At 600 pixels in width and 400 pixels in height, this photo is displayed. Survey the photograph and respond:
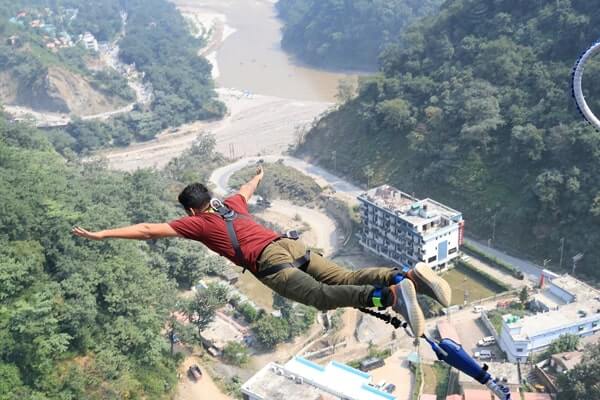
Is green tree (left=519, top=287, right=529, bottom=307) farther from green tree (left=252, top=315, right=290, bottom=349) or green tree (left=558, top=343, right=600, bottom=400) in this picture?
green tree (left=252, top=315, right=290, bottom=349)

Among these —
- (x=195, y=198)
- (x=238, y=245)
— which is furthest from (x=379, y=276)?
(x=195, y=198)

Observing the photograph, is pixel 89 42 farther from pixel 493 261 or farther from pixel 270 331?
pixel 270 331

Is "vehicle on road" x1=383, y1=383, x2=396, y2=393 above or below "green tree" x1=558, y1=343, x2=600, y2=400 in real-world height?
below

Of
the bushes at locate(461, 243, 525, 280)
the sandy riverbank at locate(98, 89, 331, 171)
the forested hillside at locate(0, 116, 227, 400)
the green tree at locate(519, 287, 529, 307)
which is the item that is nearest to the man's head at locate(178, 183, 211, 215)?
the forested hillside at locate(0, 116, 227, 400)

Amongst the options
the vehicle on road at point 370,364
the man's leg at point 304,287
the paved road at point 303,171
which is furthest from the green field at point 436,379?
the man's leg at point 304,287

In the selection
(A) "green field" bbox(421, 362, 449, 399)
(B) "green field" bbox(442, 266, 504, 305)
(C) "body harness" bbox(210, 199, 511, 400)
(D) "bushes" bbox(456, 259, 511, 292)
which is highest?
(C) "body harness" bbox(210, 199, 511, 400)

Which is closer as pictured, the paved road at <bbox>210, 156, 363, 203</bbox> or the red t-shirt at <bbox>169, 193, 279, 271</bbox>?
the red t-shirt at <bbox>169, 193, 279, 271</bbox>

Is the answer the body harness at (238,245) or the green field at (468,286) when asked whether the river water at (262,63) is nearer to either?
the green field at (468,286)

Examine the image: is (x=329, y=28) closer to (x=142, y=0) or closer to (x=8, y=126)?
(x=142, y=0)
